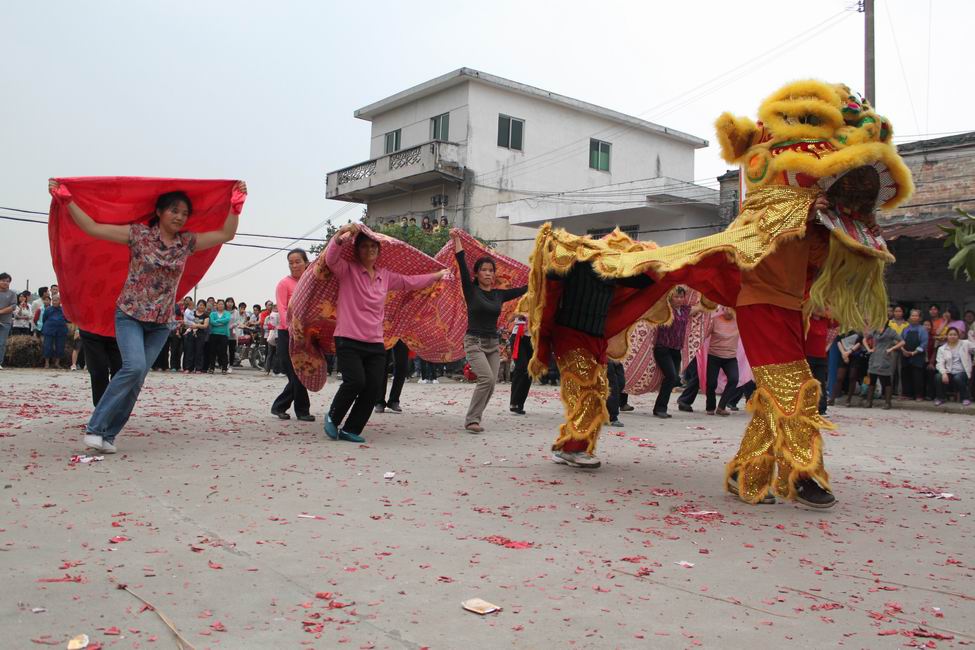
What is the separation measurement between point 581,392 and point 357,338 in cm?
216

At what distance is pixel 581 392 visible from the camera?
5.95 m

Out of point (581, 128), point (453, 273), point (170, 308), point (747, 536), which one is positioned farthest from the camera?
point (581, 128)

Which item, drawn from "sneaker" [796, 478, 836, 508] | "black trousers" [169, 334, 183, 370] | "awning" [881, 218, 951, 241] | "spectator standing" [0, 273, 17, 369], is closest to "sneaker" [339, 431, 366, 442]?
"sneaker" [796, 478, 836, 508]

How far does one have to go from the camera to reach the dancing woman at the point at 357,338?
7.11 meters

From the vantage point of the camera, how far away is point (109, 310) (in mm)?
6602

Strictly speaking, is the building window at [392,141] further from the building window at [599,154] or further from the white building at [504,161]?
the building window at [599,154]

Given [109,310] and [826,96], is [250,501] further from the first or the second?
[826,96]

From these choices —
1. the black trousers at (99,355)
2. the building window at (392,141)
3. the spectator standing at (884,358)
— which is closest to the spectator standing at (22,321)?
the black trousers at (99,355)

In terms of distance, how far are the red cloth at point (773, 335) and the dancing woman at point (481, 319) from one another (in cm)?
378

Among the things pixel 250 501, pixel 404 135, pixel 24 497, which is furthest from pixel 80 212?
pixel 404 135

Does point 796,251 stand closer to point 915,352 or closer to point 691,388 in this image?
point 691,388

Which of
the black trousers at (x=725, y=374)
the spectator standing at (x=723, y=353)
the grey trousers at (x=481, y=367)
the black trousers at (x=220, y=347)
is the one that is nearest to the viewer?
the grey trousers at (x=481, y=367)

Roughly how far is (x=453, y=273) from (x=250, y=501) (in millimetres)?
4689

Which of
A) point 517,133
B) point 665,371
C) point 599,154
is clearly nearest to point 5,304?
point 665,371
